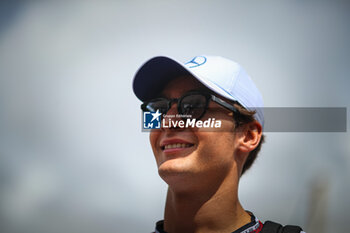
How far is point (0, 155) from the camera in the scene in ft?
5.52

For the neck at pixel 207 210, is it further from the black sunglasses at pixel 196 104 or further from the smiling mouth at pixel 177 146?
the black sunglasses at pixel 196 104

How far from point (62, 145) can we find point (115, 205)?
40 cm

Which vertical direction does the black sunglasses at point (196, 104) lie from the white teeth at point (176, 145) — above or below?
above

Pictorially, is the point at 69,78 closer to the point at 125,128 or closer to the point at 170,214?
the point at 125,128

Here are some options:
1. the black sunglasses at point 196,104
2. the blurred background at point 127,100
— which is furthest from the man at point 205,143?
the blurred background at point 127,100

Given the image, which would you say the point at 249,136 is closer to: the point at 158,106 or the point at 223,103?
the point at 223,103

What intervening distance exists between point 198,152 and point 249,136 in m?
0.23

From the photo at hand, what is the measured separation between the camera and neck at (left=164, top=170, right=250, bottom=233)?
3.67 feet

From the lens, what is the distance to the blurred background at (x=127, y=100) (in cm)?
160

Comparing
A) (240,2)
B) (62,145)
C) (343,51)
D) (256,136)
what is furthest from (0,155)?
(343,51)

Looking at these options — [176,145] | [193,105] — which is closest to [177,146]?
[176,145]

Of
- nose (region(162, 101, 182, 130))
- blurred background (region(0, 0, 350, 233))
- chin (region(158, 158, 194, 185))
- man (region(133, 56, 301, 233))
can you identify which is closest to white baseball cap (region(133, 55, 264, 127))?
man (region(133, 56, 301, 233))

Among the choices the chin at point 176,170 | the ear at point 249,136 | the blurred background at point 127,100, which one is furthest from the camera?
the blurred background at point 127,100

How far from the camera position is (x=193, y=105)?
1.13 m
